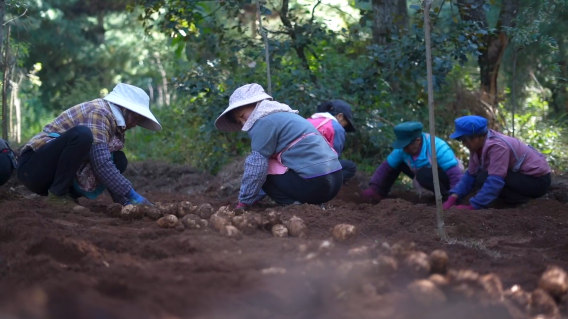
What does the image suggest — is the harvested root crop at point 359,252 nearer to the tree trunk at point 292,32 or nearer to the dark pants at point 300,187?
the dark pants at point 300,187

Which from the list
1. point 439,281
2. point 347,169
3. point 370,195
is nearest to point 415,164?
point 370,195

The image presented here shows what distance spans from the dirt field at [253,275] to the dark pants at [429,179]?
106 inches

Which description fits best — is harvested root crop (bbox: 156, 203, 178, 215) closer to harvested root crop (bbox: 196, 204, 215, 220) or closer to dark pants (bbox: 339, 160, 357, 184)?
harvested root crop (bbox: 196, 204, 215, 220)

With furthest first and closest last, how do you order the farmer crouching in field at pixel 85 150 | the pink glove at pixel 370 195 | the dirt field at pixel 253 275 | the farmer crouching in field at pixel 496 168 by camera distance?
the pink glove at pixel 370 195, the farmer crouching in field at pixel 496 168, the farmer crouching in field at pixel 85 150, the dirt field at pixel 253 275

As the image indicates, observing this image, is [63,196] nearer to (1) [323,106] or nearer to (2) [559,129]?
(1) [323,106]

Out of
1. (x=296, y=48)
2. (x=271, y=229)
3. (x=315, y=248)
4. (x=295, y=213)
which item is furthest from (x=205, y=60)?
(x=315, y=248)

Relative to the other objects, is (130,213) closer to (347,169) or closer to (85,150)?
(85,150)

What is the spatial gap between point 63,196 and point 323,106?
2973mm

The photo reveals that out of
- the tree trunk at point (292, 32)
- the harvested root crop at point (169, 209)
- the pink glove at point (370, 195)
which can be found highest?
the tree trunk at point (292, 32)

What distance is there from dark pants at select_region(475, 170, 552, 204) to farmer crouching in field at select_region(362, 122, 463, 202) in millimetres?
569

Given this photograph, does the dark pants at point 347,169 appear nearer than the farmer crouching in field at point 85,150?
No

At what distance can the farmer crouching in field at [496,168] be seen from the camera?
19.0 ft

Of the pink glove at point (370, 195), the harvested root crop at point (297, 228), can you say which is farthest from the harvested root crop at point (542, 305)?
the pink glove at point (370, 195)

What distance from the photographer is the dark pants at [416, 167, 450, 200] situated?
22.1 ft
